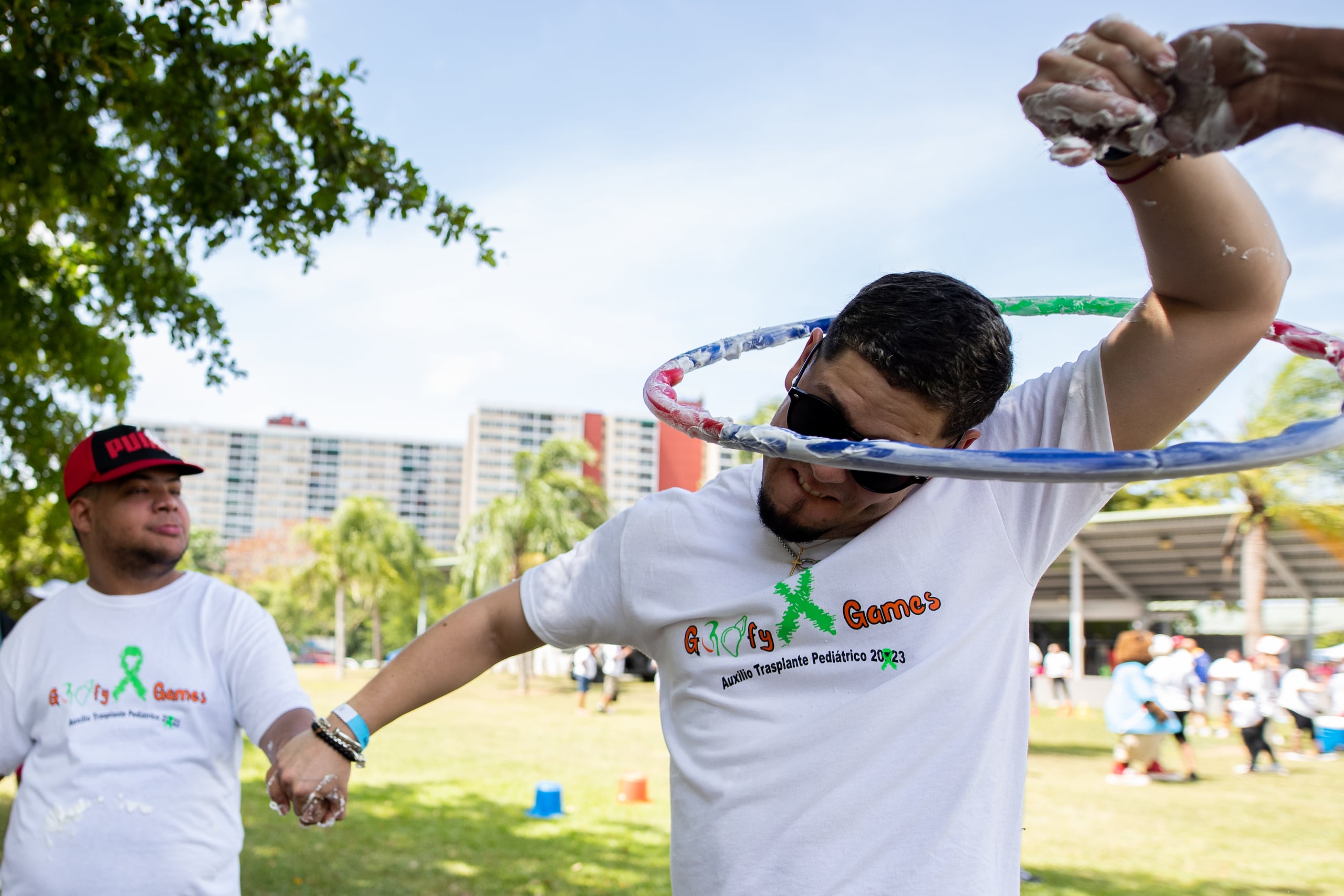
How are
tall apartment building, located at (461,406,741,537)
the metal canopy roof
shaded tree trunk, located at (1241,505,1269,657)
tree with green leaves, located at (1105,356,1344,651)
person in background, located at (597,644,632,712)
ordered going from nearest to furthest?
tree with green leaves, located at (1105,356,1344,651) → shaded tree trunk, located at (1241,505,1269,657) → person in background, located at (597,644,632,712) → the metal canopy roof → tall apartment building, located at (461,406,741,537)

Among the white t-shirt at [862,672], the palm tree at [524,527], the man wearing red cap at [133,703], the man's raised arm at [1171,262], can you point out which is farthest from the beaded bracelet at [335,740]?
the palm tree at [524,527]

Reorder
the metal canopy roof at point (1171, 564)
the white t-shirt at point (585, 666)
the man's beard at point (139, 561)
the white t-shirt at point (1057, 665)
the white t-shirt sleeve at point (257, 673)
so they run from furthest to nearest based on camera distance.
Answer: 1. the metal canopy roof at point (1171, 564)
2. the white t-shirt at point (1057, 665)
3. the white t-shirt at point (585, 666)
4. the man's beard at point (139, 561)
5. the white t-shirt sleeve at point (257, 673)

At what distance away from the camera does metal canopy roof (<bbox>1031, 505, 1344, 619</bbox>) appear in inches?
1059

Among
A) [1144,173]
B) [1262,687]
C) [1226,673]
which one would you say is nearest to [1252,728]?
[1262,687]

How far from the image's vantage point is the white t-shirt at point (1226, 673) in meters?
15.7

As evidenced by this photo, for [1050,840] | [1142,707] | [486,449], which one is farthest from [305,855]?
[486,449]

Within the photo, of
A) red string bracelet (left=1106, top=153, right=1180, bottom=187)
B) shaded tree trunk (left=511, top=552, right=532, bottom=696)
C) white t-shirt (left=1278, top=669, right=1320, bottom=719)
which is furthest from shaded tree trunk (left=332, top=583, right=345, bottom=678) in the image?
red string bracelet (left=1106, top=153, right=1180, bottom=187)

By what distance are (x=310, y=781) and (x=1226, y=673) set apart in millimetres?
20915

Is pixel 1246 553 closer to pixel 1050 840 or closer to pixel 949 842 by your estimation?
pixel 1050 840

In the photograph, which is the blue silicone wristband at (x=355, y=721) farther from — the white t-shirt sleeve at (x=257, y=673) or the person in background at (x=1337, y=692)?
the person in background at (x=1337, y=692)

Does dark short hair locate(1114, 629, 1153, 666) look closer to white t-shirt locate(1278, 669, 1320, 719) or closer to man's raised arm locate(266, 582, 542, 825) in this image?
white t-shirt locate(1278, 669, 1320, 719)

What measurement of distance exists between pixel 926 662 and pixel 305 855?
7819 millimetres

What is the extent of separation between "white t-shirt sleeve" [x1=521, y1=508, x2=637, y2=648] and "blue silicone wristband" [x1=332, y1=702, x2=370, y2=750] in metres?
0.41

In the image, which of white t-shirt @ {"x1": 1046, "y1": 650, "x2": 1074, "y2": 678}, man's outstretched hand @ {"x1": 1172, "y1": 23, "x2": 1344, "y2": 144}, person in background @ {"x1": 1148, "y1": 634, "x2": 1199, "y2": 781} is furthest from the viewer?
white t-shirt @ {"x1": 1046, "y1": 650, "x2": 1074, "y2": 678}
